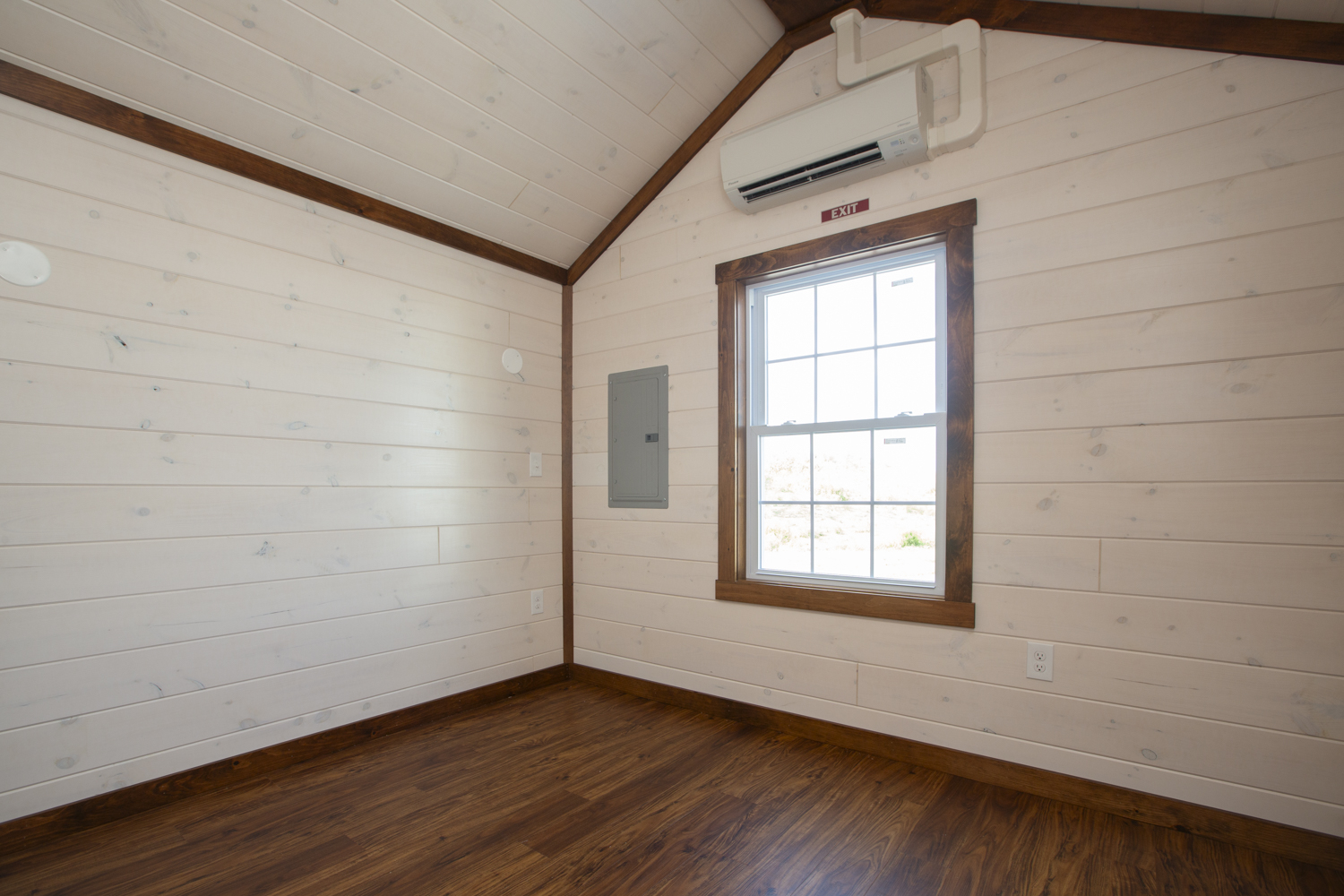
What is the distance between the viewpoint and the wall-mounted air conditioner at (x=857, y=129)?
7.77 feet

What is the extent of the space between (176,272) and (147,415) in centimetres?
52

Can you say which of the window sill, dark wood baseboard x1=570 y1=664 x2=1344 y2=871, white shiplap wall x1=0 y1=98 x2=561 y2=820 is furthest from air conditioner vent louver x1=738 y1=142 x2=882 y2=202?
dark wood baseboard x1=570 y1=664 x2=1344 y2=871

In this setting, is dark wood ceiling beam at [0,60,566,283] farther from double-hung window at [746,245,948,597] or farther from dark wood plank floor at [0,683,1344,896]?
dark wood plank floor at [0,683,1344,896]

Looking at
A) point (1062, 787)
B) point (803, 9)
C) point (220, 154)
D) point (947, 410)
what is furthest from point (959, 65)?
point (220, 154)

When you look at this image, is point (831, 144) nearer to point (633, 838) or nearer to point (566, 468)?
point (566, 468)

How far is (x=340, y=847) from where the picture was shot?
6.27 ft

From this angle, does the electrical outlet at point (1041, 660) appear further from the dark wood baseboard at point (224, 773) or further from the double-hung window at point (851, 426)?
the dark wood baseboard at point (224, 773)

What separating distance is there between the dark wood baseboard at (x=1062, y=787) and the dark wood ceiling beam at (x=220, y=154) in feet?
8.22

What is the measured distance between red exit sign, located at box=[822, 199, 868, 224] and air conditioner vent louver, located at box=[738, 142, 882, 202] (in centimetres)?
14

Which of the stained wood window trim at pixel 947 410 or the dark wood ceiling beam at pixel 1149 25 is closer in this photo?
the dark wood ceiling beam at pixel 1149 25

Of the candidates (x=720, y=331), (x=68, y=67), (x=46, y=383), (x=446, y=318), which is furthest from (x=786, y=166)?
(x=46, y=383)

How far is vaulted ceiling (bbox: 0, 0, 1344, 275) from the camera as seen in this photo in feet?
6.52

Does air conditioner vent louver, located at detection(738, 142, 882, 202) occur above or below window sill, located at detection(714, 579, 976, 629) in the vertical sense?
above

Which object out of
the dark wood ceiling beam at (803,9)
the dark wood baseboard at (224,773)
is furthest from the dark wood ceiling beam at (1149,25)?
the dark wood baseboard at (224,773)
